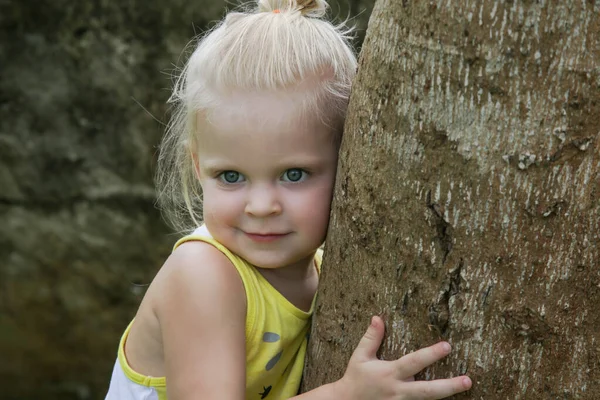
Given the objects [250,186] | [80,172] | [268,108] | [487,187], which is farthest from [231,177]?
[80,172]

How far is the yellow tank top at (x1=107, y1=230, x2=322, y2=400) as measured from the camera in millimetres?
1808

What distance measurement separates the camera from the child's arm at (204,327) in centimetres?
170

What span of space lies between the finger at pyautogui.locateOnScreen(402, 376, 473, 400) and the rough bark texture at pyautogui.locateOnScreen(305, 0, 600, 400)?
0.02 m

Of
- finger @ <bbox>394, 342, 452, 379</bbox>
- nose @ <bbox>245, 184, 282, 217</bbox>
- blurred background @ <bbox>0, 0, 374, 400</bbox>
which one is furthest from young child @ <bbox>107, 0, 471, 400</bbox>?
blurred background @ <bbox>0, 0, 374, 400</bbox>

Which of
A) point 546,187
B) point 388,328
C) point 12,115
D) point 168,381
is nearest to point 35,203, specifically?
point 12,115

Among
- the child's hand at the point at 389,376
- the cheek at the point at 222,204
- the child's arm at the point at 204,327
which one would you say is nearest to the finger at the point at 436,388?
the child's hand at the point at 389,376

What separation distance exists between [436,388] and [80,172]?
2994mm

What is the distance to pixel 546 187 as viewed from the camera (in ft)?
4.29

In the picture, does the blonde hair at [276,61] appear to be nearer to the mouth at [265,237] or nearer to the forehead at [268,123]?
the forehead at [268,123]

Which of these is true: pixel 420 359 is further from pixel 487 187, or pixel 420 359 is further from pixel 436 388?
pixel 487 187

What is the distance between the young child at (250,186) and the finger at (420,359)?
0.13 metres

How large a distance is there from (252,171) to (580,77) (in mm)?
653

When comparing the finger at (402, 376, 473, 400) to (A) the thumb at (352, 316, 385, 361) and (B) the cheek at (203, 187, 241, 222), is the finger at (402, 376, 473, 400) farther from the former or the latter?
(B) the cheek at (203, 187, 241, 222)

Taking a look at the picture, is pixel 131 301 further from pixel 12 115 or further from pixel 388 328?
pixel 388 328
